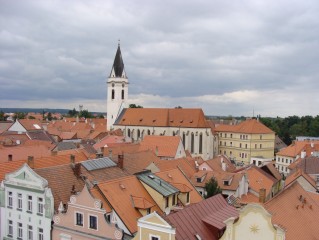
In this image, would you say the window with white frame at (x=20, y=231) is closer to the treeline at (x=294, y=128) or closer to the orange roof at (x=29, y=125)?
the orange roof at (x=29, y=125)

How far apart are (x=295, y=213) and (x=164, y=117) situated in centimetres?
8090

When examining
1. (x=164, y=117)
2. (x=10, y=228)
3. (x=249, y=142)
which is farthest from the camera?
(x=249, y=142)

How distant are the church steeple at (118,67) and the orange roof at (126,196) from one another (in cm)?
9375

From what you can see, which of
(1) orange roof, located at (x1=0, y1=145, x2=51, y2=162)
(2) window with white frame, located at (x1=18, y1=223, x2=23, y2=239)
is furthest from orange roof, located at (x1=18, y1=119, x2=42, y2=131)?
(2) window with white frame, located at (x1=18, y1=223, x2=23, y2=239)

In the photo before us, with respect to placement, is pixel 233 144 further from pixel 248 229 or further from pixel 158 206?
pixel 248 229

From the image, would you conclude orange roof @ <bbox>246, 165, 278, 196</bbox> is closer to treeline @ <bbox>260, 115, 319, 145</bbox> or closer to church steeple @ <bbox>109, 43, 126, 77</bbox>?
church steeple @ <bbox>109, 43, 126, 77</bbox>

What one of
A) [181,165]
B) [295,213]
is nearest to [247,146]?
[181,165]

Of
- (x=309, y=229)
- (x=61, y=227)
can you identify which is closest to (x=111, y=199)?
(x=61, y=227)

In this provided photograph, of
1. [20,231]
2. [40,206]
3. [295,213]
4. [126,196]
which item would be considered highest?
[126,196]

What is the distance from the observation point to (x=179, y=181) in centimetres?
3384

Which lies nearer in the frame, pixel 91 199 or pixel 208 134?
pixel 91 199

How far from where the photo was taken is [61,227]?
25.8 m

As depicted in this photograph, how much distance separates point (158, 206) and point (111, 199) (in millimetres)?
4111

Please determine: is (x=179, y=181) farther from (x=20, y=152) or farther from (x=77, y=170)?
(x=20, y=152)
